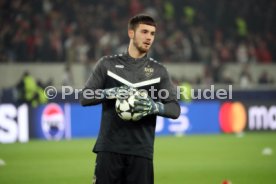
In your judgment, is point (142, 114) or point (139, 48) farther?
point (139, 48)

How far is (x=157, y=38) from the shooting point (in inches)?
1049

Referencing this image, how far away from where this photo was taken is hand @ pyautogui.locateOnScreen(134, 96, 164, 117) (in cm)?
556

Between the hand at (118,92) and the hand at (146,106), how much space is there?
0.11 m

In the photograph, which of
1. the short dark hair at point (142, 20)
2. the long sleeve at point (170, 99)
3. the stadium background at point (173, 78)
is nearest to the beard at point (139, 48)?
the short dark hair at point (142, 20)

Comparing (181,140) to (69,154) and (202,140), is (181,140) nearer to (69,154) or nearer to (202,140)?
(202,140)

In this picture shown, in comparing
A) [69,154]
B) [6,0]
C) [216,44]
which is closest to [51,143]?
[69,154]

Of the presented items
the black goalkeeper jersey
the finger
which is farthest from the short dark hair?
the finger

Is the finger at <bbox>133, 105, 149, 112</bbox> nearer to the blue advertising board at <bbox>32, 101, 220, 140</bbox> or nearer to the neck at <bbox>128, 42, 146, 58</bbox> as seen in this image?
the neck at <bbox>128, 42, 146, 58</bbox>

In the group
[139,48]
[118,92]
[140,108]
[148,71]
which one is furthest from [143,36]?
[140,108]

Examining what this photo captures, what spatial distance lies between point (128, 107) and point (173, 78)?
62.8 ft

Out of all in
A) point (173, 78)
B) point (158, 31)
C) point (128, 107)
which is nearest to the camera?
point (128, 107)

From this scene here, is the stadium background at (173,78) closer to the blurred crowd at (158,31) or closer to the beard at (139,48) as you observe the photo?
the blurred crowd at (158,31)

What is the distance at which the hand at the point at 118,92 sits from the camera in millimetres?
5594

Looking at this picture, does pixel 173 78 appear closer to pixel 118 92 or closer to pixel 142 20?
pixel 142 20
